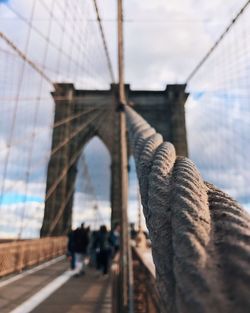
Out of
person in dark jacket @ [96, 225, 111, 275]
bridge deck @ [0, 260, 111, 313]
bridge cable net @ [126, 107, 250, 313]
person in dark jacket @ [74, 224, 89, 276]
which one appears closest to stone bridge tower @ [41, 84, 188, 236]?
person in dark jacket @ [96, 225, 111, 275]

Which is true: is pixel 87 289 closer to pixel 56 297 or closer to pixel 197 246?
pixel 56 297

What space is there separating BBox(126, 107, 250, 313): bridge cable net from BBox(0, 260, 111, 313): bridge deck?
122 inches

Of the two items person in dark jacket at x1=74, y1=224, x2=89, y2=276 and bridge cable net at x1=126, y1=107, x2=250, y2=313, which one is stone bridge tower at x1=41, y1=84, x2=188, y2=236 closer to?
person in dark jacket at x1=74, y1=224, x2=89, y2=276

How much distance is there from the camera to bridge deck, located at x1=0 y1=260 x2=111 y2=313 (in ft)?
11.0

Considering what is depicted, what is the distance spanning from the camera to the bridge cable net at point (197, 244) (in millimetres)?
366

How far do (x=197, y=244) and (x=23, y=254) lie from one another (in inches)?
261

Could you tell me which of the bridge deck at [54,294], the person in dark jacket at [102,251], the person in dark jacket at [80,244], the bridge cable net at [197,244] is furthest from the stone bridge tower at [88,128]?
the bridge cable net at [197,244]

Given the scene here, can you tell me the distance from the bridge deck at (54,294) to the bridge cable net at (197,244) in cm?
310

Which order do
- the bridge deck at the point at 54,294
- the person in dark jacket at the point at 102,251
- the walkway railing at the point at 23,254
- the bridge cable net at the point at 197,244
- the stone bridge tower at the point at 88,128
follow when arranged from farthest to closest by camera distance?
the stone bridge tower at the point at 88,128 < the person in dark jacket at the point at 102,251 < the walkway railing at the point at 23,254 < the bridge deck at the point at 54,294 < the bridge cable net at the point at 197,244

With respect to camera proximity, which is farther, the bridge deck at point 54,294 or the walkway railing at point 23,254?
the walkway railing at point 23,254

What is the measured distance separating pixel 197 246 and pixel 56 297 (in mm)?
3956

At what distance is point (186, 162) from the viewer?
2.38 feet

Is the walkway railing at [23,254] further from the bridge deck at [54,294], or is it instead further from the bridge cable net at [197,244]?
the bridge cable net at [197,244]

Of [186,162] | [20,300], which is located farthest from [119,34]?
[186,162]
